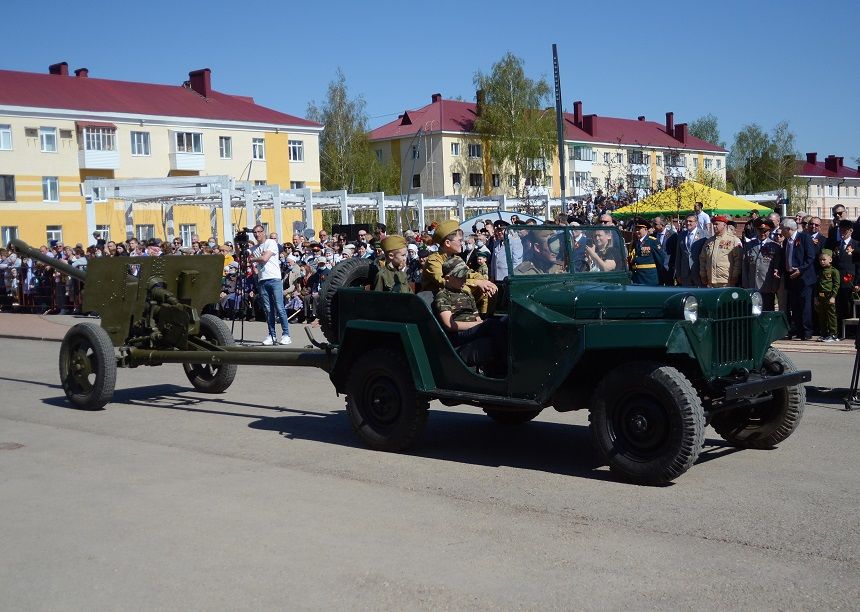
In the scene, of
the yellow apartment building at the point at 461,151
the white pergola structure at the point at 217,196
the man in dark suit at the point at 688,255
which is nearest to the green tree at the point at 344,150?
the yellow apartment building at the point at 461,151

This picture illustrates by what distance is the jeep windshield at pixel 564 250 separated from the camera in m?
7.52

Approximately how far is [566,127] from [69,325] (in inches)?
2394

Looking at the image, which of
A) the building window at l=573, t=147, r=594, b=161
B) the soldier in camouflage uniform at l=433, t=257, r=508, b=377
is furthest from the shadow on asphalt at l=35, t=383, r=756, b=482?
the building window at l=573, t=147, r=594, b=161

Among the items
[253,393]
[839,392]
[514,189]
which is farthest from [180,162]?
[839,392]

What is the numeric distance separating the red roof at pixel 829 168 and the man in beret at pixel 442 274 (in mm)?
103731

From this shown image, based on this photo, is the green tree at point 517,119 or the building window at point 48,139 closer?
the building window at point 48,139

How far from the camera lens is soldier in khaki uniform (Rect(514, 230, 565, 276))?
24.7ft

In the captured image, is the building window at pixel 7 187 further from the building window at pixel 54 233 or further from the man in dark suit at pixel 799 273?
the man in dark suit at pixel 799 273

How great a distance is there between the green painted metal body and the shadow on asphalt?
1.93 ft

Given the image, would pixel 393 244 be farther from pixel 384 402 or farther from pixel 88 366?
pixel 88 366

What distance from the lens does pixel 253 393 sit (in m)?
11.5

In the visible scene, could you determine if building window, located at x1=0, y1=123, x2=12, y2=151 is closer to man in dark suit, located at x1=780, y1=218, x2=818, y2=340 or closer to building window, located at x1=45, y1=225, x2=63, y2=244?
building window, located at x1=45, y1=225, x2=63, y2=244

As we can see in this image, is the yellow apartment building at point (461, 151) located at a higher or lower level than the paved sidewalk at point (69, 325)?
higher

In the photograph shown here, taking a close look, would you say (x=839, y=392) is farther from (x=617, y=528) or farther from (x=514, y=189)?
(x=514, y=189)
